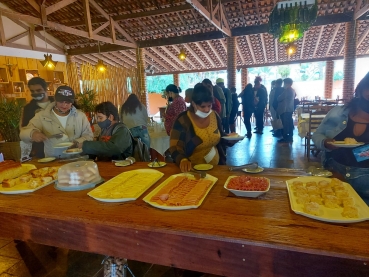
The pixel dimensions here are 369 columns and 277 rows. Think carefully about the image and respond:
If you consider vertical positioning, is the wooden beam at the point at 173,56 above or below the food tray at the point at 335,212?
above

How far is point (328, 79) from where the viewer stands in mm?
12219

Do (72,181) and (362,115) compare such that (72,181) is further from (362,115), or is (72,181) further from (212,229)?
(362,115)

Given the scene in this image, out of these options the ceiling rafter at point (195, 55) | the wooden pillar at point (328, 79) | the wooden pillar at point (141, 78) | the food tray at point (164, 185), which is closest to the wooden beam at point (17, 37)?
the wooden pillar at point (141, 78)

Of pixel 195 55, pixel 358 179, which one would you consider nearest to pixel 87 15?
pixel 195 55

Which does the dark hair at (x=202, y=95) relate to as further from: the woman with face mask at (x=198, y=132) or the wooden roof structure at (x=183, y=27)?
the wooden roof structure at (x=183, y=27)

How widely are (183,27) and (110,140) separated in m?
7.04

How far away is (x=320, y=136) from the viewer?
6.34 ft

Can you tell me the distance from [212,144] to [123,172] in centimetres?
82

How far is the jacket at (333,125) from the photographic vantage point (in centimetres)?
186

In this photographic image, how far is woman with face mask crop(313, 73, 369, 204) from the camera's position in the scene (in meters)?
1.64

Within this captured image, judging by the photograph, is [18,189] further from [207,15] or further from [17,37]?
[17,37]

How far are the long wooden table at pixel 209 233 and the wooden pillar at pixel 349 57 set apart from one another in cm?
716

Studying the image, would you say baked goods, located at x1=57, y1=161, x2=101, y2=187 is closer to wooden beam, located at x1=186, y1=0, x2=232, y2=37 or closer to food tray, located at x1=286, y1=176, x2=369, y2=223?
food tray, located at x1=286, y1=176, x2=369, y2=223

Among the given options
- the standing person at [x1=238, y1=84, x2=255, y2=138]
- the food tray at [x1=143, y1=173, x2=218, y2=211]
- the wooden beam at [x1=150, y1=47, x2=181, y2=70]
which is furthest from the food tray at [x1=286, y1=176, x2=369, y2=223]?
the wooden beam at [x1=150, y1=47, x2=181, y2=70]
